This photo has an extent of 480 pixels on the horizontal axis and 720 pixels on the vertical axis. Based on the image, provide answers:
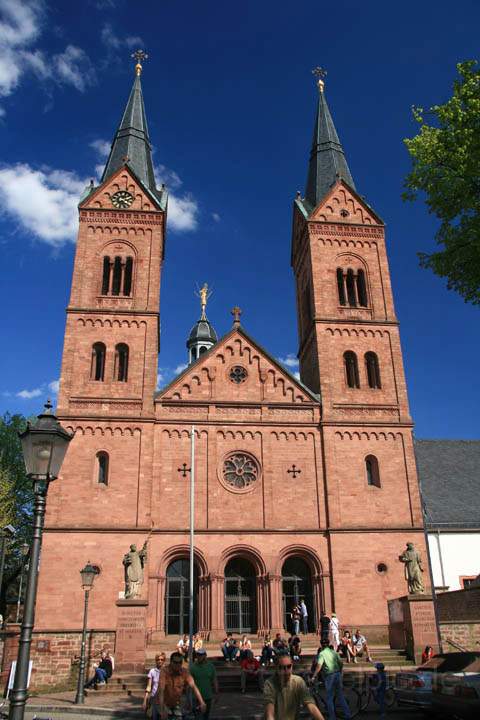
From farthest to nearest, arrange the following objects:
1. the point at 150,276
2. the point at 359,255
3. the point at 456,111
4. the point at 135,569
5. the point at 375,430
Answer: the point at 359,255, the point at 150,276, the point at 375,430, the point at 135,569, the point at 456,111

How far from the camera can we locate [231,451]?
28031mm

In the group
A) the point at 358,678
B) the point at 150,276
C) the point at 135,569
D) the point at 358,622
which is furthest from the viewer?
the point at 150,276

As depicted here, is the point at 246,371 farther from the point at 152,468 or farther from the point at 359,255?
the point at 359,255

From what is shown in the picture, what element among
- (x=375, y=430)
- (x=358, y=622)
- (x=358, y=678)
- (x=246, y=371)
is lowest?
(x=358, y=678)

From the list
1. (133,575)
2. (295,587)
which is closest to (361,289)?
(295,587)

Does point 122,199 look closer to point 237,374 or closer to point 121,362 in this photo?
point 121,362

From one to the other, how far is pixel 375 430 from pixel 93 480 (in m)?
12.9

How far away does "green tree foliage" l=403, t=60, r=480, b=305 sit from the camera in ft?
49.3

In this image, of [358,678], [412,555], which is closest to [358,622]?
[412,555]

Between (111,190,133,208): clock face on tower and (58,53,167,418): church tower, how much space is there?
0.05 m

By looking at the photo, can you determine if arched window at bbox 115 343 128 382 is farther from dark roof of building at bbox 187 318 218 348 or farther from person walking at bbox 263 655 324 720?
dark roof of building at bbox 187 318 218 348

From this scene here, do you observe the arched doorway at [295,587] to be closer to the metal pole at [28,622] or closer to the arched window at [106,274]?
the arched window at [106,274]

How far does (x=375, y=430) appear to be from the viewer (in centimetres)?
2892

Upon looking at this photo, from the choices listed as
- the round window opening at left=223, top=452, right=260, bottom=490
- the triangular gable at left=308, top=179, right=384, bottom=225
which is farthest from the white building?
the triangular gable at left=308, top=179, right=384, bottom=225
